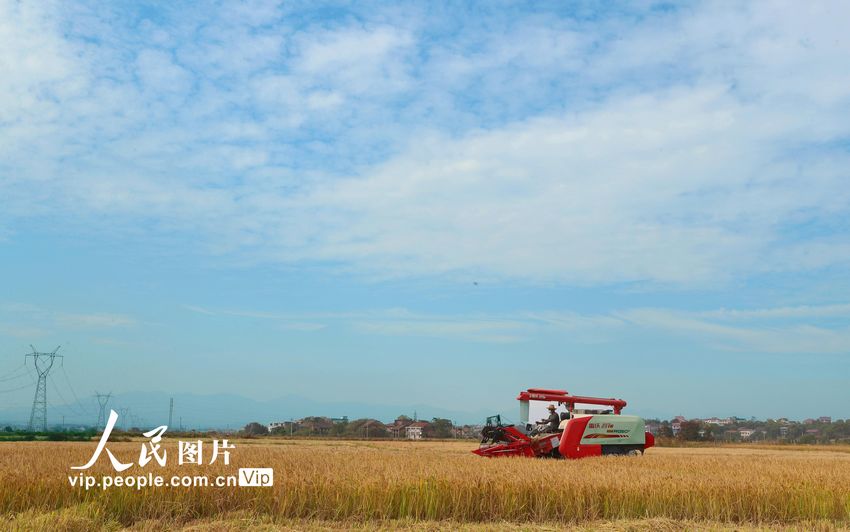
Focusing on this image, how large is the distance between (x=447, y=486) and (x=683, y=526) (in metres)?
3.27

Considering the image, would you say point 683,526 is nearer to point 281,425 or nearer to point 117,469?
point 117,469

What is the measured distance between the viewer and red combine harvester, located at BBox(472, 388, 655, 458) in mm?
19156

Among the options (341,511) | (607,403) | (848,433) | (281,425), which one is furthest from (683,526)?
(848,433)

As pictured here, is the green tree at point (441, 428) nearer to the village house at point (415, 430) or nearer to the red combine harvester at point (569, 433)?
the village house at point (415, 430)

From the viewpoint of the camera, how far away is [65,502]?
9.61 metres

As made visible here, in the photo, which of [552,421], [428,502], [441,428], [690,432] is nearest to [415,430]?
[441,428]

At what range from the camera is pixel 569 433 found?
19062mm

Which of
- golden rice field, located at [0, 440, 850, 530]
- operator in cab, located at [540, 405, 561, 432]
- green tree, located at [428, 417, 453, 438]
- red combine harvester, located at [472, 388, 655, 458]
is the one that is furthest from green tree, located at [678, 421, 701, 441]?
golden rice field, located at [0, 440, 850, 530]

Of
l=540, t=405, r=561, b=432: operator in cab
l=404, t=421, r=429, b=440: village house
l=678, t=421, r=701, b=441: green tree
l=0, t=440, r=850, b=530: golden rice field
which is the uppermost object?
l=540, t=405, r=561, b=432: operator in cab

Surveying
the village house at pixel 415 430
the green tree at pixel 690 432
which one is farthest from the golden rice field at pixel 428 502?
the village house at pixel 415 430

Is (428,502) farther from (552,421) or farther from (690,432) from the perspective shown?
(690,432)

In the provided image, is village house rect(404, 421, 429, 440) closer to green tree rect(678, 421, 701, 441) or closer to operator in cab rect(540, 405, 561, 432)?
green tree rect(678, 421, 701, 441)

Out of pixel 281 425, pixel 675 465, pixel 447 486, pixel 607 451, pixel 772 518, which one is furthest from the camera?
pixel 281 425

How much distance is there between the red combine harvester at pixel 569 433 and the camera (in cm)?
1916
